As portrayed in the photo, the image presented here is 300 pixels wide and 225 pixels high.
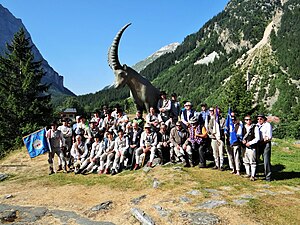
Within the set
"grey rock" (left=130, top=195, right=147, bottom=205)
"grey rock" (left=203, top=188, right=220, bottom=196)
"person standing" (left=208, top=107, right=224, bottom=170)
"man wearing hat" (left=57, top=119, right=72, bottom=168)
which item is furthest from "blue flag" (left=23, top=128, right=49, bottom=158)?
"grey rock" (left=203, top=188, right=220, bottom=196)

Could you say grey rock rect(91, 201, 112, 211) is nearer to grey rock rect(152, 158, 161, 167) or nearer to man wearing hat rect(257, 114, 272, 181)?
grey rock rect(152, 158, 161, 167)

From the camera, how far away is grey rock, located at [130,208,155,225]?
652 cm

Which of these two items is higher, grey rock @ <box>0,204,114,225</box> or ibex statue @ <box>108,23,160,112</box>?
ibex statue @ <box>108,23,160,112</box>

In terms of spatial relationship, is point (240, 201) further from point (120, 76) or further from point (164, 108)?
point (120, 76)

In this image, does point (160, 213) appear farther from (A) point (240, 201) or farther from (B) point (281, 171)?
(B) point (281, 171)

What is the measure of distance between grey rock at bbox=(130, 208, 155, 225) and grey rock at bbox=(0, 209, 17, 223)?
9.58 feet

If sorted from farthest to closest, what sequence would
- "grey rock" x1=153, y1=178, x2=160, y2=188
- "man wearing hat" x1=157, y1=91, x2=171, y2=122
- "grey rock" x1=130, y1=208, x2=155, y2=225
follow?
"man wearing hat" x1=157, y1=91, x2=171, y2=122 < "grey rock" x1=153, y1=178, x2=160, y2=188 < "grey rock" x1=130, y1=208, x2=155, y2=225

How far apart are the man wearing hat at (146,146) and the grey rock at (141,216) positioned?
151 inches

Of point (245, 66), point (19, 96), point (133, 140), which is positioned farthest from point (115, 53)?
point (245, 66)

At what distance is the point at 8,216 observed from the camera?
761 cm

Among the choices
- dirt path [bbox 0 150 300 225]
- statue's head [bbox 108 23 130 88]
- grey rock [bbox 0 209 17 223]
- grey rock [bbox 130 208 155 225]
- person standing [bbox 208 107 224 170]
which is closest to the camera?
grey rock [bbox 130 208 155 225]

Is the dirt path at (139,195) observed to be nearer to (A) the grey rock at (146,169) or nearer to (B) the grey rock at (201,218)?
(B) the grey rock at (201,218)

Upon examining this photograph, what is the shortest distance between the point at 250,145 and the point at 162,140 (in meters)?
3.28

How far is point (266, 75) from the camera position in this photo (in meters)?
95.2
